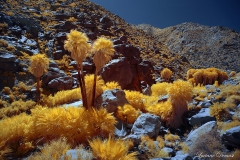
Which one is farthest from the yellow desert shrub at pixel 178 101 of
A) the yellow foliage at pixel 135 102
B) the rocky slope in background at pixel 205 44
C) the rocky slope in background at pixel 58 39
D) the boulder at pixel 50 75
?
the rocky slope in background at pixel 205 44

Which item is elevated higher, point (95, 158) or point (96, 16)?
point (96, 16)

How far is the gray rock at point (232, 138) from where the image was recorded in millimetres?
7074

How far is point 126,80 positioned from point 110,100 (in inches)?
634

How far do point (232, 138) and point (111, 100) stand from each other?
756 cm

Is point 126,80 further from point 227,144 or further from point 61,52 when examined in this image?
point 227,144

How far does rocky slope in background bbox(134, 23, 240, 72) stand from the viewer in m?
54.0

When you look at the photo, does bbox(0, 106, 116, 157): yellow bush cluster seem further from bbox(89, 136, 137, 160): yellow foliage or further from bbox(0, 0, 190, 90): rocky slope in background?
bbox(0, 0, 190, 90): rocky slope in background

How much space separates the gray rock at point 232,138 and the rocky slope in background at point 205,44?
1860 inches

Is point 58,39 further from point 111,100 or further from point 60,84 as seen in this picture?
point 111,100

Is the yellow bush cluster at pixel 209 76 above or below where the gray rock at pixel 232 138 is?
above

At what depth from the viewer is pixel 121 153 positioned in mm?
6926

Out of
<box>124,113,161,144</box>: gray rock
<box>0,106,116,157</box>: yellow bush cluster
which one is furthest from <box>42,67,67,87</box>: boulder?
<box>124,113,161,144</box>: gray rock

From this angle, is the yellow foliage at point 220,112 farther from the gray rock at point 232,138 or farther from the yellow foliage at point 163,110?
the yellow foliage at point 163,110

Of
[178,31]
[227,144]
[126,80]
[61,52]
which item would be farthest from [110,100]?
[178,31]
